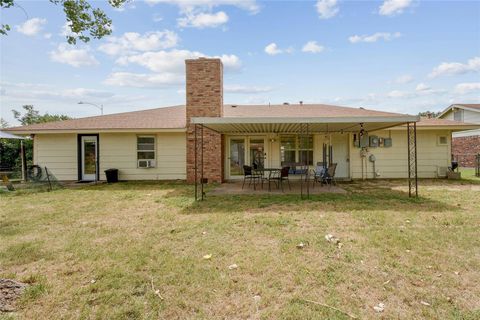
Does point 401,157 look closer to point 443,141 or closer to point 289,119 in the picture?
point 443,141

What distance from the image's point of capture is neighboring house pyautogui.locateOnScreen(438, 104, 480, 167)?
1975 centimetres

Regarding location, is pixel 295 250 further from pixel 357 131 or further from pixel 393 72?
pixel 393 72

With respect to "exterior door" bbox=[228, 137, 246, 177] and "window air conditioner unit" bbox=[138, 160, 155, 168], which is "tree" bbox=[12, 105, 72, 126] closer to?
"window air conditioner unit" bbox=[138, 160, 155, 168]

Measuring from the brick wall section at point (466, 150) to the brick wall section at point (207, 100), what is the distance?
18.2m

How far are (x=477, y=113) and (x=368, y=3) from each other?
57.8 feet

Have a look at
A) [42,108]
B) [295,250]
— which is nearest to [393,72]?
[295,250]

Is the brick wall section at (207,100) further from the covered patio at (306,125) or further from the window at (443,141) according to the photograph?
the window at (443,141)

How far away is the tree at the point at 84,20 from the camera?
4.60 m

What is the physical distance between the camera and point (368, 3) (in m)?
9.22

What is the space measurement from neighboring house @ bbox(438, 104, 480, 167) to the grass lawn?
17.7 m

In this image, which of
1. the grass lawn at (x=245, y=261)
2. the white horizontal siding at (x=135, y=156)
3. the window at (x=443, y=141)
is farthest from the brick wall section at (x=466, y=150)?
the white horizontal siding at (x=135, y=156)

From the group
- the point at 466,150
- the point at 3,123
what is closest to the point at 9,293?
the point at 466,150

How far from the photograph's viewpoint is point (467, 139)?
20516 millimetres

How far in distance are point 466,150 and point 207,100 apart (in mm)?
20623
